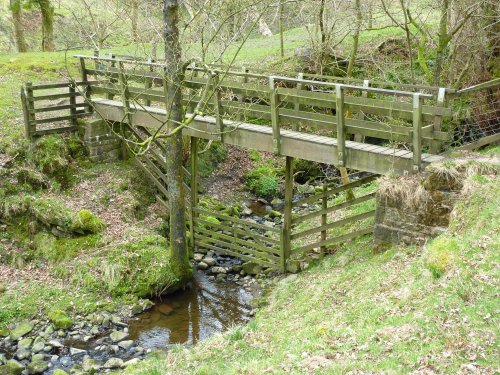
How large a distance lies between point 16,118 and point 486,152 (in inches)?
574

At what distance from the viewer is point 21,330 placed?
11977 millimetres

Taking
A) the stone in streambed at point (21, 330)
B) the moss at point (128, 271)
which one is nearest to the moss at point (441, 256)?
the moss at point (128, 271)

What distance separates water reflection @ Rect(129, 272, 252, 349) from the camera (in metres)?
12.1

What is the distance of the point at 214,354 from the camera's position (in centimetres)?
928

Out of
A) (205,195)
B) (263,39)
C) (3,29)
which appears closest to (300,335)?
(205,195)

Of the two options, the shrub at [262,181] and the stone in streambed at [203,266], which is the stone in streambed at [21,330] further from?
the shrub at [262,181]

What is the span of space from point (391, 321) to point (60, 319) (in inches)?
299

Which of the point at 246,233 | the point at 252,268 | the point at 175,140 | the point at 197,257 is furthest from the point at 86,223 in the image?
the point at 252,268

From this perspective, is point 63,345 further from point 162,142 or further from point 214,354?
point 162,142

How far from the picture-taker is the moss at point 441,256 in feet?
29.0

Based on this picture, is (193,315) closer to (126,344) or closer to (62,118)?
(126,344)

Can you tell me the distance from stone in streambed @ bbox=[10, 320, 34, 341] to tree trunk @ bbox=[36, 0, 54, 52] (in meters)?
20.1

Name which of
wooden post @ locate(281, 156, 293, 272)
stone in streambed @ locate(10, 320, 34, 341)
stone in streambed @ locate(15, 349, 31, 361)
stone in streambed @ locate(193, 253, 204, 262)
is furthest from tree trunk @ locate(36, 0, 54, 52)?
stone in streambed @ locate(15, 349, 31, 361)

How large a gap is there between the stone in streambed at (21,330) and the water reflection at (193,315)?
217cm
